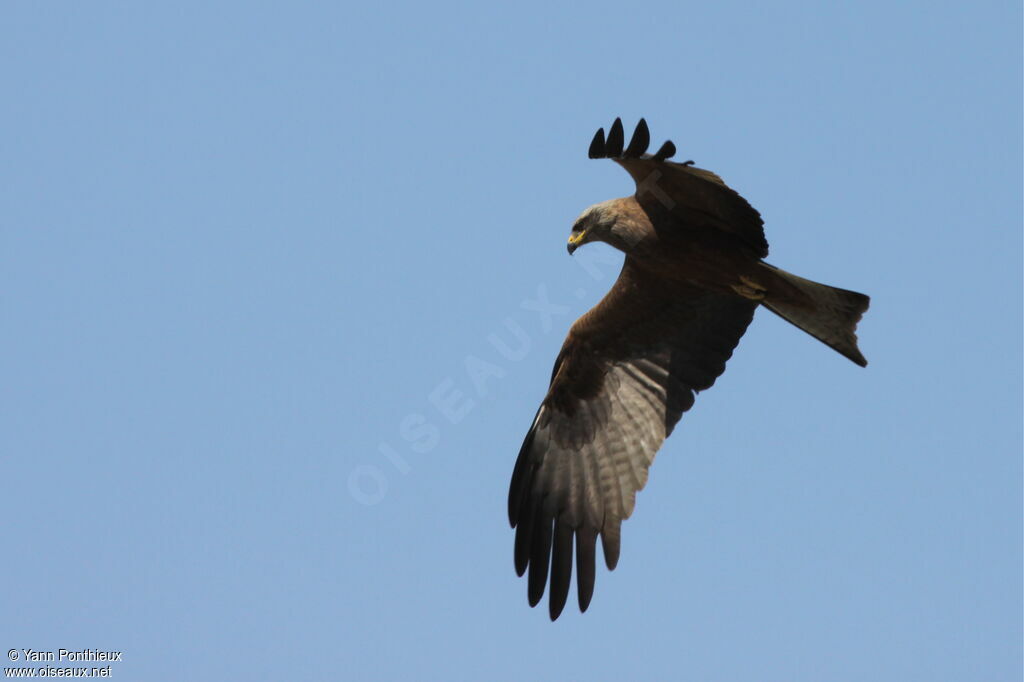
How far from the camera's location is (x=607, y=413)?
1124 centimetres

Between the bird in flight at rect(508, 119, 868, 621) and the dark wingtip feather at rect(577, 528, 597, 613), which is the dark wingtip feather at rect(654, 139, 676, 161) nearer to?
the bird in flight at rect(508, 119, 868, 621)

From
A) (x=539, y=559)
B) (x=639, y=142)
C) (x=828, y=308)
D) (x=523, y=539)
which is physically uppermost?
(x=639, y=142)

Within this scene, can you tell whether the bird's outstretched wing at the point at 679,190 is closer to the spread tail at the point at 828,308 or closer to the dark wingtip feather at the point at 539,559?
the spread tail at the point at 828,308

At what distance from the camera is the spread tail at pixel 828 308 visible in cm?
995

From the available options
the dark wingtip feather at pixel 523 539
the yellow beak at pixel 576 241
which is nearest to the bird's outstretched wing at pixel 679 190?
the yellow beak at pixel 576 241

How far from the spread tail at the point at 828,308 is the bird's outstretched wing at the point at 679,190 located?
332 mm

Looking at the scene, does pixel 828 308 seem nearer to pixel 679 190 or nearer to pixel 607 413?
pixel 679 190

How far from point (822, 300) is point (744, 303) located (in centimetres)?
84

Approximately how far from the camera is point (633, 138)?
8742 mm

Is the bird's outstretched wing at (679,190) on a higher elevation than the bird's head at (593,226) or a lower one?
lower

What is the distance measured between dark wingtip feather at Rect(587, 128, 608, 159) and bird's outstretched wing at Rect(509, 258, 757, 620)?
1.76m

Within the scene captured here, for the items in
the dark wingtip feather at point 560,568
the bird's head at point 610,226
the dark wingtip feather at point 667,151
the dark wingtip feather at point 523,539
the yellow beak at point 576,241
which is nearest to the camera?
the dark wingtip feather at point 667,151

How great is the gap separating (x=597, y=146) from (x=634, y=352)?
2.73 metres

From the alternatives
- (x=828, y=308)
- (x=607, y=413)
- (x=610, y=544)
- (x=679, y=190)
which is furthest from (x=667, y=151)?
(x=610, y=544)
